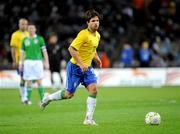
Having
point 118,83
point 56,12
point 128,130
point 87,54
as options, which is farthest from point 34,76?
point 56,12

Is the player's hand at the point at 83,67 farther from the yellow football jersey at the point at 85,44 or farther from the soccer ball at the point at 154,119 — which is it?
the soccer ball at the point at 154,119

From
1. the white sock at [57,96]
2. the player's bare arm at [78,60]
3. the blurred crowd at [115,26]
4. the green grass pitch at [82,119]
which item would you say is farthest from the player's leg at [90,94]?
the blurred crowd at [115,26]

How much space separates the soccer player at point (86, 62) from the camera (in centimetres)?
1356

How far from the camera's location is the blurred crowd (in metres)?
36.4

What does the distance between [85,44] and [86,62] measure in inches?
17.2

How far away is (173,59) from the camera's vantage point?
3709 centimetres

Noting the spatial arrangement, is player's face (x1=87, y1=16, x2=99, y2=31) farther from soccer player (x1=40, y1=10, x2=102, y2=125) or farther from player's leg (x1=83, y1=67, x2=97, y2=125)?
player's leg (x1=83, y1=67, x2=97, y2=125)

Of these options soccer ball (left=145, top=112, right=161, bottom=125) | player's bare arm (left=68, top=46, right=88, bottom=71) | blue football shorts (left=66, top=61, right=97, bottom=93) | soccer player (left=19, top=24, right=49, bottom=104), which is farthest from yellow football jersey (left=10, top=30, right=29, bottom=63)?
soccer ball (left=145, top=112, right=161, bottom=125)

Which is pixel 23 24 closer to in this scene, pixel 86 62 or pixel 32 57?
pixel 32 57

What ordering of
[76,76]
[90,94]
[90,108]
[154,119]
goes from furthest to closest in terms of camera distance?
[76,76], [90,94], [90,108], [154,119]

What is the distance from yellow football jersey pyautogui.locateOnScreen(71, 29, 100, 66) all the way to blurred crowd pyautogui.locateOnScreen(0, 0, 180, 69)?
21482mm

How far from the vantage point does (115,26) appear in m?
37.6

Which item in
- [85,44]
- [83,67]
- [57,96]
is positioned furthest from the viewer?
[57,96]

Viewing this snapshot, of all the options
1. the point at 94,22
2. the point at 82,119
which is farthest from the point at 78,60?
the point at 82,119
